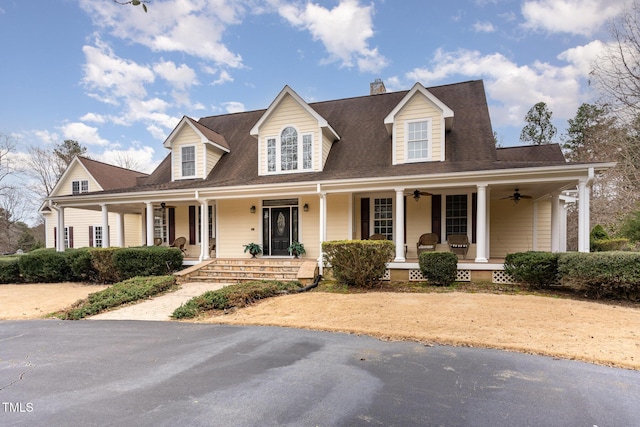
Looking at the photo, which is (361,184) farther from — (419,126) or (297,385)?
(297,385)

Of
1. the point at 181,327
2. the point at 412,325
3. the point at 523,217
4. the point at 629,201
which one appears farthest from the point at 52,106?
the point at 629,201

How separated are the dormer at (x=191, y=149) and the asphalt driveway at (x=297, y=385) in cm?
1018

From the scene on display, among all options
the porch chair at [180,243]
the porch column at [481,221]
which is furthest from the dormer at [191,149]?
the porch column at [481,221]

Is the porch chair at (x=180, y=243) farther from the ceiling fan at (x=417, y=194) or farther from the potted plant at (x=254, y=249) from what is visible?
the ceiling fan at (x=417, y=194)

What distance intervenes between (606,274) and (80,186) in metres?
26.9

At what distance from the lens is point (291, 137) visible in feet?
43.5

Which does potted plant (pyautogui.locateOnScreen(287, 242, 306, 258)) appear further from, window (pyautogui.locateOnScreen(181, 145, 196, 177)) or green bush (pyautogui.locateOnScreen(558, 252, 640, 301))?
green bush (pyautogui.locateOnScreen(558, 252, 640, 301))

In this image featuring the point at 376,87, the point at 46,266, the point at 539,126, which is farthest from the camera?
the point at 539,126

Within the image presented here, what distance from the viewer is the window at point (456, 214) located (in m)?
11.6

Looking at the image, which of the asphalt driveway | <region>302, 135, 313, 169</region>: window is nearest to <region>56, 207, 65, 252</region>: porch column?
the asphalt driveway

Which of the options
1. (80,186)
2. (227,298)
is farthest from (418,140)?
(80,186)

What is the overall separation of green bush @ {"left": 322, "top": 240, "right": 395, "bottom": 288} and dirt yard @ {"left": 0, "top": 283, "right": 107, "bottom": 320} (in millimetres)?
7236

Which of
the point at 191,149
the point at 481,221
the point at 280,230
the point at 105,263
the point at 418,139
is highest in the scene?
the point at 191,149

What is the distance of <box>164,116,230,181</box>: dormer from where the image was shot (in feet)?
47.5
